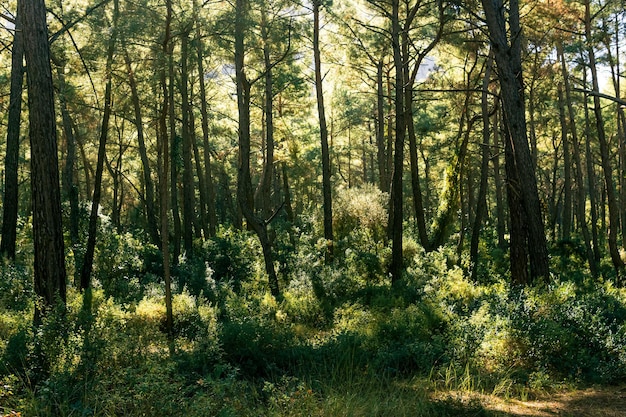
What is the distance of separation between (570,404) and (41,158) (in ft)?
24.2

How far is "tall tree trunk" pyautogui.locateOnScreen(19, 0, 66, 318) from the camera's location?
7.46 meters

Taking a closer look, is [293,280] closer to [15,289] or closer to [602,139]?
[15,289]

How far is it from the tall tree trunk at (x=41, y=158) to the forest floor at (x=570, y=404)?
5.90 meters

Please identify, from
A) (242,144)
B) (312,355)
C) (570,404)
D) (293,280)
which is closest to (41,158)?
(312,355)

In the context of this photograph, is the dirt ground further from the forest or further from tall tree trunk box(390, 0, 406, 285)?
tall tree trunk box(390, 0, 406, 285)

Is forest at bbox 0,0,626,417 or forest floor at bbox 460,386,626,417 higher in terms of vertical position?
forest at bbox 0,0,626,417

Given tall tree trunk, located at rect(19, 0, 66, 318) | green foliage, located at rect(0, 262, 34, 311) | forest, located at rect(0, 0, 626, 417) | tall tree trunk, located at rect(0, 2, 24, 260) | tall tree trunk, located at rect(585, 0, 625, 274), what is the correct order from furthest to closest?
tall tree trunk, located at rect(585, 0, 625, 274) → tall tree trunk, located at rect(0, 2, 24, 260) → green foliage, located at rect(0, 262, 34, 311) → tall tree trunk, located at rect(19, 0, 66, 318) → forest, located at rect(0, 0, 626, 417)

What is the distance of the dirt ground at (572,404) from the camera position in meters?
5.33

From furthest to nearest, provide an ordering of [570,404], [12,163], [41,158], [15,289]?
[12,163] < [15,289] < [41,158] < [570,404]

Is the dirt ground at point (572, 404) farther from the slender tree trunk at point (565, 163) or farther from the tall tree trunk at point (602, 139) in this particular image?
the slender tree trunk at point (565, 163)

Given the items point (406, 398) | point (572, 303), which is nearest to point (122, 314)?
point (406, 398)

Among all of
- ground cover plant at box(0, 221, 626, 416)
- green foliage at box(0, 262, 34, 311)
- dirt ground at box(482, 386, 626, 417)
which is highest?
green foliage at box(0, 262, 34, 311)

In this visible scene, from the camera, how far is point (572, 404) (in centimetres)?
569

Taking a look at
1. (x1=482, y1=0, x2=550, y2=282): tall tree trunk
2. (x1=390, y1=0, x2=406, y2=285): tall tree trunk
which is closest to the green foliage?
(x1=390, y1=0, x2=406, y2=285): tall tree trunk
